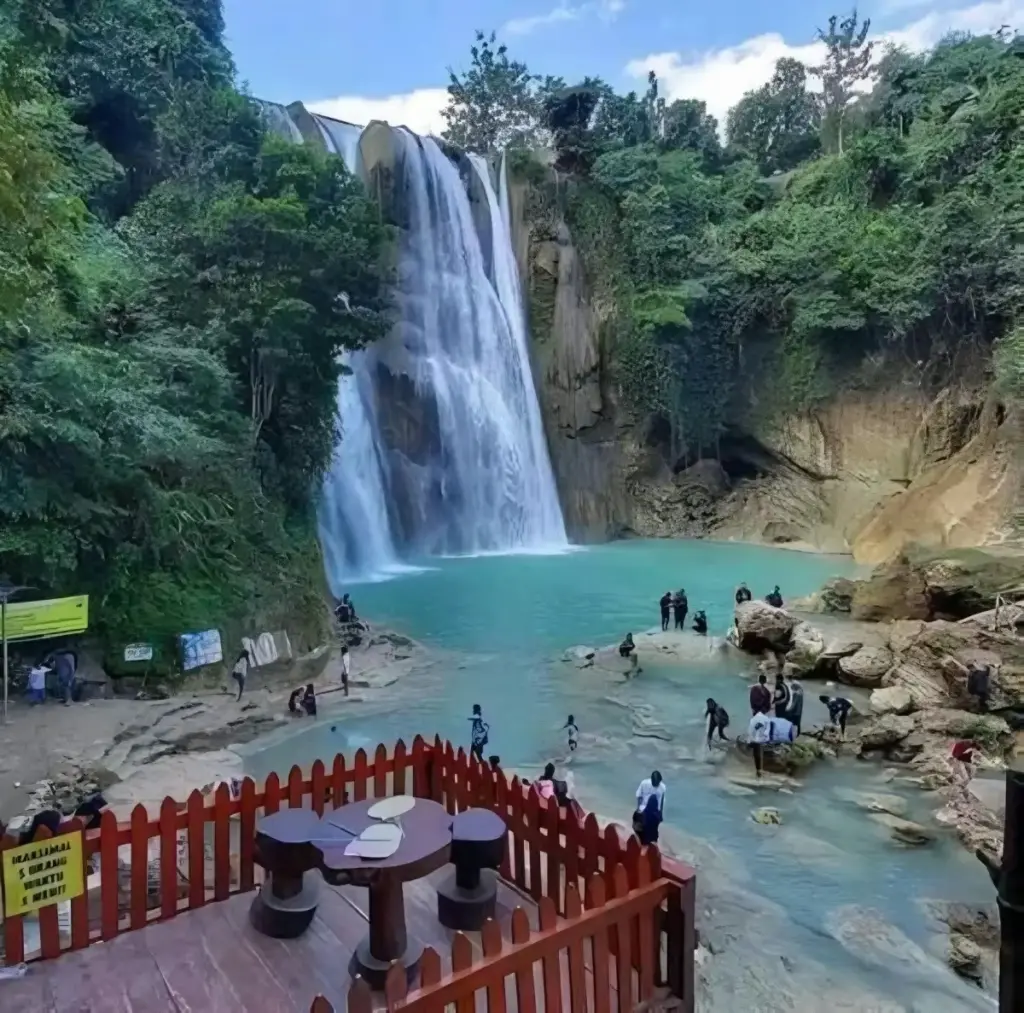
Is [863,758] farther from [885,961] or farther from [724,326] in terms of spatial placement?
[724,326]

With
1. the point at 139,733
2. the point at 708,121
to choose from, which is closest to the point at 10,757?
the point at 139,733

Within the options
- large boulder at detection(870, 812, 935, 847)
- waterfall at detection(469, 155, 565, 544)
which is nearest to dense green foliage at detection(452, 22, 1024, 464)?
waterfall at detection(469, 155, 565, 544)

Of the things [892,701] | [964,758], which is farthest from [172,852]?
[892,701]

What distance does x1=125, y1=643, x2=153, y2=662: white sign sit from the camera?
39.8ft

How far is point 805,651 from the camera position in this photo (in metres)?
15.3

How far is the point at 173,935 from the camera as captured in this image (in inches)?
175

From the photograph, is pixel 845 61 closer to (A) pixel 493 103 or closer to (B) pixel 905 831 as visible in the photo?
(A) pixel 493 103

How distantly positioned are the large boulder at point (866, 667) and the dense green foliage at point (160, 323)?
9.65 m

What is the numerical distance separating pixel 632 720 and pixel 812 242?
913 inches

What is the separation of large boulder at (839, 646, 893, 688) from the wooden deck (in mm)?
11318

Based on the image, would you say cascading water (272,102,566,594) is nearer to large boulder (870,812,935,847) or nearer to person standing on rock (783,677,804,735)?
person standing on rock (783,677,804,735)

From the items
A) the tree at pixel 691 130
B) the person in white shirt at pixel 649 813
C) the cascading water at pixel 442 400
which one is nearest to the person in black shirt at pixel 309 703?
the person in white shirt at pixel 649 813

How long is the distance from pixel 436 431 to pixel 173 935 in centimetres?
2575

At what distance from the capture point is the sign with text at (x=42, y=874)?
4070mm
